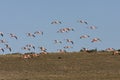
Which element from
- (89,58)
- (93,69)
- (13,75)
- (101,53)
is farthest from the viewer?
(101,53)

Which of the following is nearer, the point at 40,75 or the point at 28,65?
the point at 40,75

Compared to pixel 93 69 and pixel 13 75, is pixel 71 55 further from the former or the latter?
pixel 13 75

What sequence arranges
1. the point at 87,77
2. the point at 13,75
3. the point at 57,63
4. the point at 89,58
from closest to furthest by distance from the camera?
Answer: 1. the point at 87,77
2. the point at 13,75
3. the point at 57,63
4. the point at 89,58

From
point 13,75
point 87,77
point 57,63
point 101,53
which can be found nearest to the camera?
point 87,77

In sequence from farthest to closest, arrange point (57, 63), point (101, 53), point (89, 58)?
point (101, 53)
point (89, 58)
point (57, 63)

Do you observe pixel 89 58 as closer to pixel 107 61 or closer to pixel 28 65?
pixel 107 61

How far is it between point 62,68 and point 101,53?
14.8 m

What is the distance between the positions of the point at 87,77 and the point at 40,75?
5.22m

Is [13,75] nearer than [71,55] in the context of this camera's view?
Yes

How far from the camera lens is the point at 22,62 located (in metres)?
65.4

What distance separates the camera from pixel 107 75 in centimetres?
5197

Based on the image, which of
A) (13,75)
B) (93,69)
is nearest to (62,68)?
(93,69)

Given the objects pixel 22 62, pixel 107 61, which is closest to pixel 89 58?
pixel 107 61

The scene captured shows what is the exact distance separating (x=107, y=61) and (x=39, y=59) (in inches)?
327
